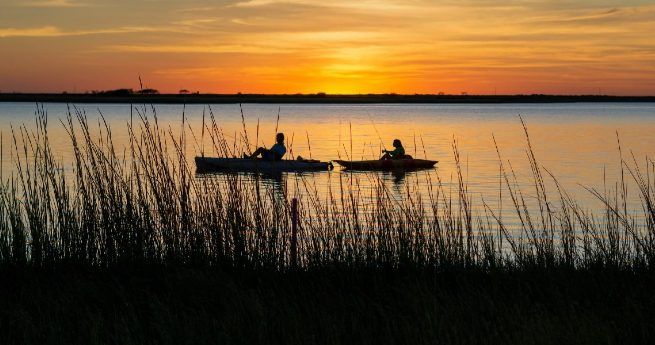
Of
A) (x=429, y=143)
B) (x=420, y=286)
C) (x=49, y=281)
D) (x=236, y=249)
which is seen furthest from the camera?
(x=429, y=143)

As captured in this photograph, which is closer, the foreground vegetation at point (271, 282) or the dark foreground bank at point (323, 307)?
the dark foreground bank at point (323, 307)

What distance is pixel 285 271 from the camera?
793 centimetres

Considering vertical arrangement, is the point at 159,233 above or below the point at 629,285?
above

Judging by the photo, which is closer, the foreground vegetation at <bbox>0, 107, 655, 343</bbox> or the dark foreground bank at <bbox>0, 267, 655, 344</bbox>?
the dark foreground bank at <bbox>0, 267, 655, 344</bbox>

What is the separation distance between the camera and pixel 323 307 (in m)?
6.52

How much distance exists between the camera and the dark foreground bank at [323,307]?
582 centimetres

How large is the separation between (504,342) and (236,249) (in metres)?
3.15

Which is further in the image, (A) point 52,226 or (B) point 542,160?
(B) point 542,160

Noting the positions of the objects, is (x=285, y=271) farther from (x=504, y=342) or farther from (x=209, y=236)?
(x=504, y=342)

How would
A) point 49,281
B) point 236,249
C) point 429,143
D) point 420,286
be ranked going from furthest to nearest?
point 429,143 → point 236,249 → point 49,281 → point 420,286

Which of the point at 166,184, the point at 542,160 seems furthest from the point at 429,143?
the point at 166,184

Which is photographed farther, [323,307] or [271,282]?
[271,282]

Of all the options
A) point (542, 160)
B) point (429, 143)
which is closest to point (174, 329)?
point (542, 160)

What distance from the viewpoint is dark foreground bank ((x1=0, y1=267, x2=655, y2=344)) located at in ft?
19.1
